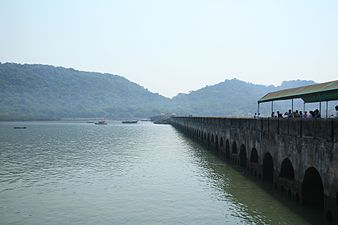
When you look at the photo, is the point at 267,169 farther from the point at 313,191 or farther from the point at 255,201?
the point at 313,191

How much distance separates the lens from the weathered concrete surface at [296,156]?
719 inches

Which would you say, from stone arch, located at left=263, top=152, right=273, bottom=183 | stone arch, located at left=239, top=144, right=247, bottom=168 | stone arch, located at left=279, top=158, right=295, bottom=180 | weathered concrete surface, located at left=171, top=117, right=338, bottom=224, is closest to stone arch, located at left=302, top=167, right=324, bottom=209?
weathered concrete surface, located at left=171, top=117, right=338, bottom=224

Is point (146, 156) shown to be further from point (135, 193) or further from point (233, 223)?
point (233, 223)

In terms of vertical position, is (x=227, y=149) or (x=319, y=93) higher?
(x=319, y=93)

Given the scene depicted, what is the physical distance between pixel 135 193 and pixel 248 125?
1361 cm

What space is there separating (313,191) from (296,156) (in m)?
2.24

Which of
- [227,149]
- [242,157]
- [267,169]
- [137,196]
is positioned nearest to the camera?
[137,196]

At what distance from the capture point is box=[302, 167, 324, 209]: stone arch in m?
21.9

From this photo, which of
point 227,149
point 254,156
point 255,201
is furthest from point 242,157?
point 255,201

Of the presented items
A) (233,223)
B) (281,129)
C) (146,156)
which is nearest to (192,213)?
(233,223)

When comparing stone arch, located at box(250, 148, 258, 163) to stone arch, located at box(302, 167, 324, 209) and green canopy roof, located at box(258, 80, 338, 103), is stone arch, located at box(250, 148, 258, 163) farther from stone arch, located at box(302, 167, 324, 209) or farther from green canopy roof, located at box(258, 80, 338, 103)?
stone arch, located at box(302, 167, 324, 209)

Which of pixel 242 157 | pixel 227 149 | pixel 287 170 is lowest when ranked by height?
pixel 242 157

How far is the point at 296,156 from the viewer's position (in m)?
22.9

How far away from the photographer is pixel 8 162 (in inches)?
1826
